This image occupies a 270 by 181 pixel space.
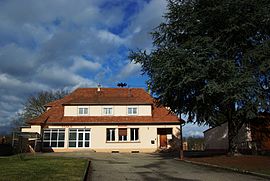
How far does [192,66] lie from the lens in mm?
21891

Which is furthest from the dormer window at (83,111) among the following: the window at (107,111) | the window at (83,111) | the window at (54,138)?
the window at (54,138)

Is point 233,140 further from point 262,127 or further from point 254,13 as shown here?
point 254,13

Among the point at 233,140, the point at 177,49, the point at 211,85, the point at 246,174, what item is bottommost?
the point at 246,174

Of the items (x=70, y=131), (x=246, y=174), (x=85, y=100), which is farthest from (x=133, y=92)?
(x=246, y=174)

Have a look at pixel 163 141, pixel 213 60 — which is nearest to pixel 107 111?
pixel 163 141

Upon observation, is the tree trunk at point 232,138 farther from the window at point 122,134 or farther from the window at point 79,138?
the window at point 79,138

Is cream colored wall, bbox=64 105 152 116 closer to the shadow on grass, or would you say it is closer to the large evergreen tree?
the shadow on grass

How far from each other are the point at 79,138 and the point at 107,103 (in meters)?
5.98

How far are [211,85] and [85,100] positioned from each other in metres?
29.1

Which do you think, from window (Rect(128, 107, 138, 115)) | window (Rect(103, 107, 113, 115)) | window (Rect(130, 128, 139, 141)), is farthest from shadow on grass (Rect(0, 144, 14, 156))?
window (Rect(128, 107, 138, 115))

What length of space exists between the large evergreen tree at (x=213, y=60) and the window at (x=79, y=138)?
69.0 feet

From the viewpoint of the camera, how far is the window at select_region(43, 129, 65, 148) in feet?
147

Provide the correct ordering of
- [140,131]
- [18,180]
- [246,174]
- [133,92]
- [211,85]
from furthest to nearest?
[133,92]
[140,131]
[211,85]
[246,174]
[18,180]

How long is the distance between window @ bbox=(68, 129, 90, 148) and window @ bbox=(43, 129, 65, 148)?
41.0 inches
